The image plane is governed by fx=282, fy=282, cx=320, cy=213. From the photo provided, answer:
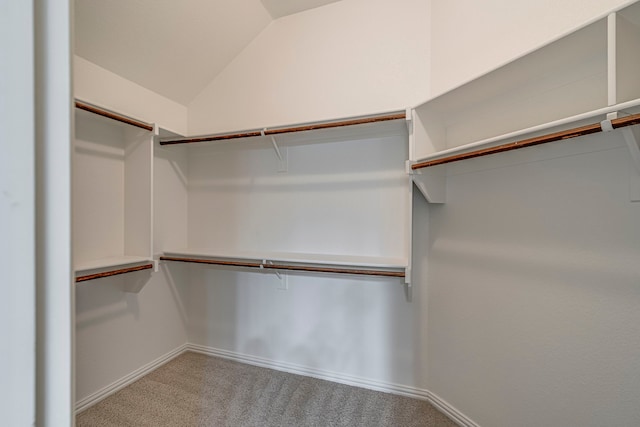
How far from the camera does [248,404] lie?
70.2 inches

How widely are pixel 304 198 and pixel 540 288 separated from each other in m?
1.46

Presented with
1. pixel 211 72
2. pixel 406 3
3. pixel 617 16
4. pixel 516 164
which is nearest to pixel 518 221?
pixel 516 164

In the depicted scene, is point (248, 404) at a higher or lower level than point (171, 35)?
lower

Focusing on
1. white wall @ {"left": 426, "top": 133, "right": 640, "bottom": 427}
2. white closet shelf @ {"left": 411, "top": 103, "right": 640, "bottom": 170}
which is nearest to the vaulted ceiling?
white closet shelf @ {"left": 411, "top": 103, "right": 640, "bottom": 170}

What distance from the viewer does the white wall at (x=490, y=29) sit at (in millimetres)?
1165

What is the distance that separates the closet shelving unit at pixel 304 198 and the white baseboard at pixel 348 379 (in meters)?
0.75

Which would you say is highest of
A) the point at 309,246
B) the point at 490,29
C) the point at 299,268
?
the point at 490,29

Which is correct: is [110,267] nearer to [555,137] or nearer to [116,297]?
[116,297]

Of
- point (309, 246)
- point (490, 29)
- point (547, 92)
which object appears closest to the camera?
point (547, 92)

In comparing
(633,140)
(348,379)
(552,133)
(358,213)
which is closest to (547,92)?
(552,133)
